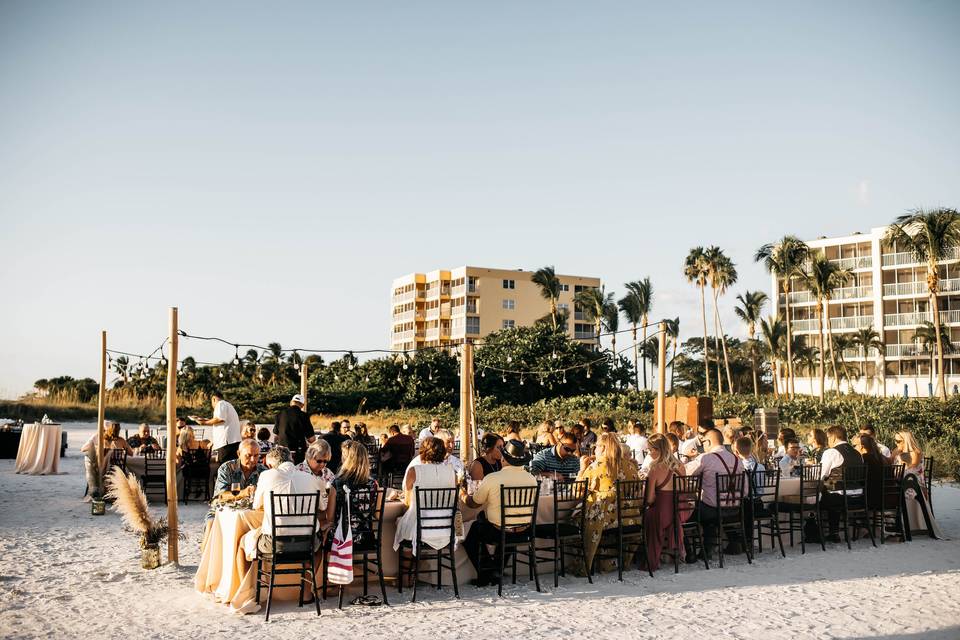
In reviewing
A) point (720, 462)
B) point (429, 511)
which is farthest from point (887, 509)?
point (429, 511)

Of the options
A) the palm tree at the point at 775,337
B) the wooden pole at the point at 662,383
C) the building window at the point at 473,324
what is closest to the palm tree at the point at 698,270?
the palm tree at the point at 775,337

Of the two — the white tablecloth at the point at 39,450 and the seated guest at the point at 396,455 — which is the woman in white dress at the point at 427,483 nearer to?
the seated guest at the point at 396,455

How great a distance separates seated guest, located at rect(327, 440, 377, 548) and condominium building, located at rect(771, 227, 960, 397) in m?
60.0

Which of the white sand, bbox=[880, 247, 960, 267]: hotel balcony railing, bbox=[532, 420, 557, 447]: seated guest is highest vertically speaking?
bbox=[880, 247, 960, 267]: hotel balcony railing

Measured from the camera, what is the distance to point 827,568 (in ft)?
30.1

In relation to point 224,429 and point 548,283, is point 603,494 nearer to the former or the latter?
point 224,429

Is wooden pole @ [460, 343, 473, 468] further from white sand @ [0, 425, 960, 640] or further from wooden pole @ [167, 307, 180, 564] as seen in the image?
wooden pole @ [167, 307, 180, 564]

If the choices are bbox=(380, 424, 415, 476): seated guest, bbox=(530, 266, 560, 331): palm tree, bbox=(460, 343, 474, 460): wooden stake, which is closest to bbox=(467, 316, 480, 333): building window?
bbox=(530, 266, 560, 331): palm tree

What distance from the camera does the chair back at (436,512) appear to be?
7.61 metres

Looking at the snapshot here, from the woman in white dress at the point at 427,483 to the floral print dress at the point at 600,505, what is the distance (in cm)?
159

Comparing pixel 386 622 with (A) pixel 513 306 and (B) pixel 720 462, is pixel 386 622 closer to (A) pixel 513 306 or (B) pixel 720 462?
(B) pixel 720 462

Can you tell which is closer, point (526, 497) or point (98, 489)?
point (526, 497)

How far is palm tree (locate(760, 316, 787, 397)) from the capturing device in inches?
2323

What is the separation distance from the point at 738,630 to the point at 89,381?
5797cm
